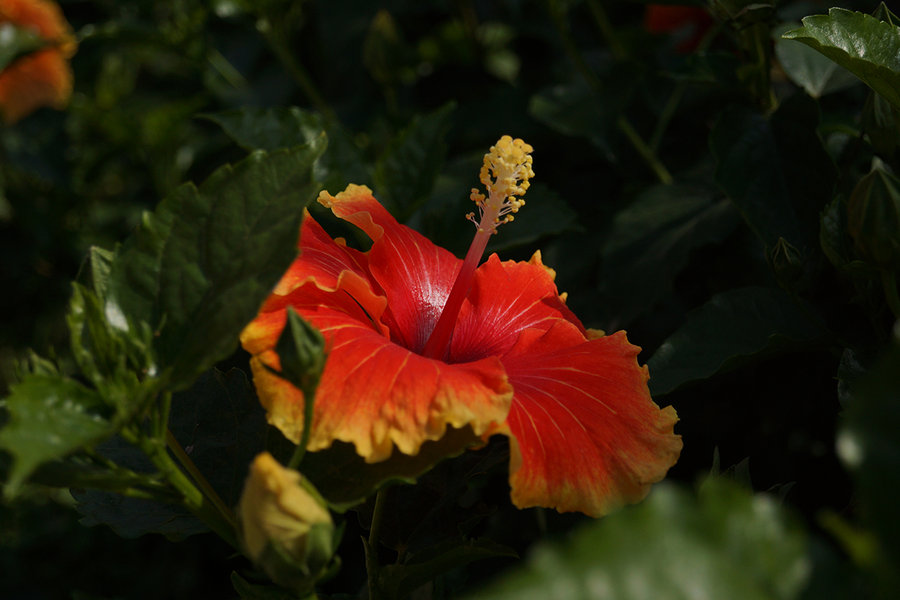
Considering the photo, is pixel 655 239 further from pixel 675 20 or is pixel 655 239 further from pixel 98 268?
pixel 675 20

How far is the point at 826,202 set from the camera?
1220mm

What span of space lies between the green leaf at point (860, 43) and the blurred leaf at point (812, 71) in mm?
352

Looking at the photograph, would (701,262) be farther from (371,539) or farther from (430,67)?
(430,67)

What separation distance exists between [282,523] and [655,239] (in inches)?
38.2

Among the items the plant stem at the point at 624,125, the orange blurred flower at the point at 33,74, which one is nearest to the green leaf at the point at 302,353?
the plant stem at the point at 624,125

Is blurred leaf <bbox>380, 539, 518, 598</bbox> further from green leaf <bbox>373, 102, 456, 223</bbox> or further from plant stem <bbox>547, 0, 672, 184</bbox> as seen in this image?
plant stem <bbox>547, 0, 672, 184</bbox>

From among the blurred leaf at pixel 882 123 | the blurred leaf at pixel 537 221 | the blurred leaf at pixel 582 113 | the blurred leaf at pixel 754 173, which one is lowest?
the blurred leaf at pixel 537 221

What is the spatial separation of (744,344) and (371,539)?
55 centimetres

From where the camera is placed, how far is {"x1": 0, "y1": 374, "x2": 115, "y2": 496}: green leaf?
651 millimetres

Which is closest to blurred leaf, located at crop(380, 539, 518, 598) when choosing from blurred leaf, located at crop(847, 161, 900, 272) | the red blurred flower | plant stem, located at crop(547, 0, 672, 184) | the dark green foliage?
the dark green foliage

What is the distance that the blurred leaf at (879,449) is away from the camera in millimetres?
522

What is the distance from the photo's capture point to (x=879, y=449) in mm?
526

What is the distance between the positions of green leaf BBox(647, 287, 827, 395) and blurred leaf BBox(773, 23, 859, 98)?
429mm

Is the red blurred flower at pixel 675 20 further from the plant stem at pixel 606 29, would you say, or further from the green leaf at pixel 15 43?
the green leaf at pixel 15 43
